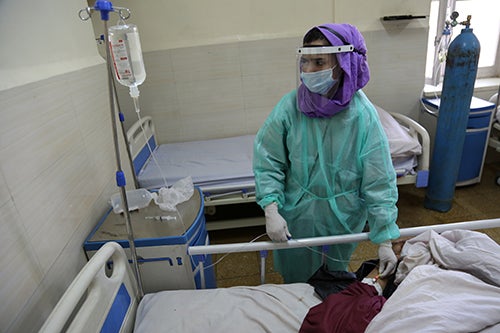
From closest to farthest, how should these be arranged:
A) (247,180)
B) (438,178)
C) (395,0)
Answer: (247,180)
(438,178)
(395,0)

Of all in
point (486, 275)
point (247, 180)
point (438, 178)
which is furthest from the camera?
point (438, 178)

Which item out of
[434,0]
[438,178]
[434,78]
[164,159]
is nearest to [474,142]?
[438,178]

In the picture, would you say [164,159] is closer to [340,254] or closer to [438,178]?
[340,254]

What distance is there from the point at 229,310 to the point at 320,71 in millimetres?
1029

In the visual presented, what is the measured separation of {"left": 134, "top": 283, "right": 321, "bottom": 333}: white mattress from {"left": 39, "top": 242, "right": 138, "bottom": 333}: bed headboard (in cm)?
8

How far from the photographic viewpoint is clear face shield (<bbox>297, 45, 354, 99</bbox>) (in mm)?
1297

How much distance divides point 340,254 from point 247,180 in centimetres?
97

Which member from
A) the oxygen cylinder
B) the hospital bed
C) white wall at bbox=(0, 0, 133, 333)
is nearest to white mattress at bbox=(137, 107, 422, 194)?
the oxygen cylinder

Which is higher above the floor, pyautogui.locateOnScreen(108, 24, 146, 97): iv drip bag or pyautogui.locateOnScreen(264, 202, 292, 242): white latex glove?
pyautogui.locateOnScreen(108, 24, 146, 97): iv drip bag

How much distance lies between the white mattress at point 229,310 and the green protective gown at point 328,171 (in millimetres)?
305

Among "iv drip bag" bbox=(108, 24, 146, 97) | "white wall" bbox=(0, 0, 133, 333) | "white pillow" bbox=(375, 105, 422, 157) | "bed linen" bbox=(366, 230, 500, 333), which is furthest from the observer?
"white pillow" bbox=(375, 105, 422, 157)

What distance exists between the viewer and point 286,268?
5.61ft

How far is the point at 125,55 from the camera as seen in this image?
3.95ft

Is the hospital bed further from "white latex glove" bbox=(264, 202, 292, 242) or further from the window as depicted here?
the window
